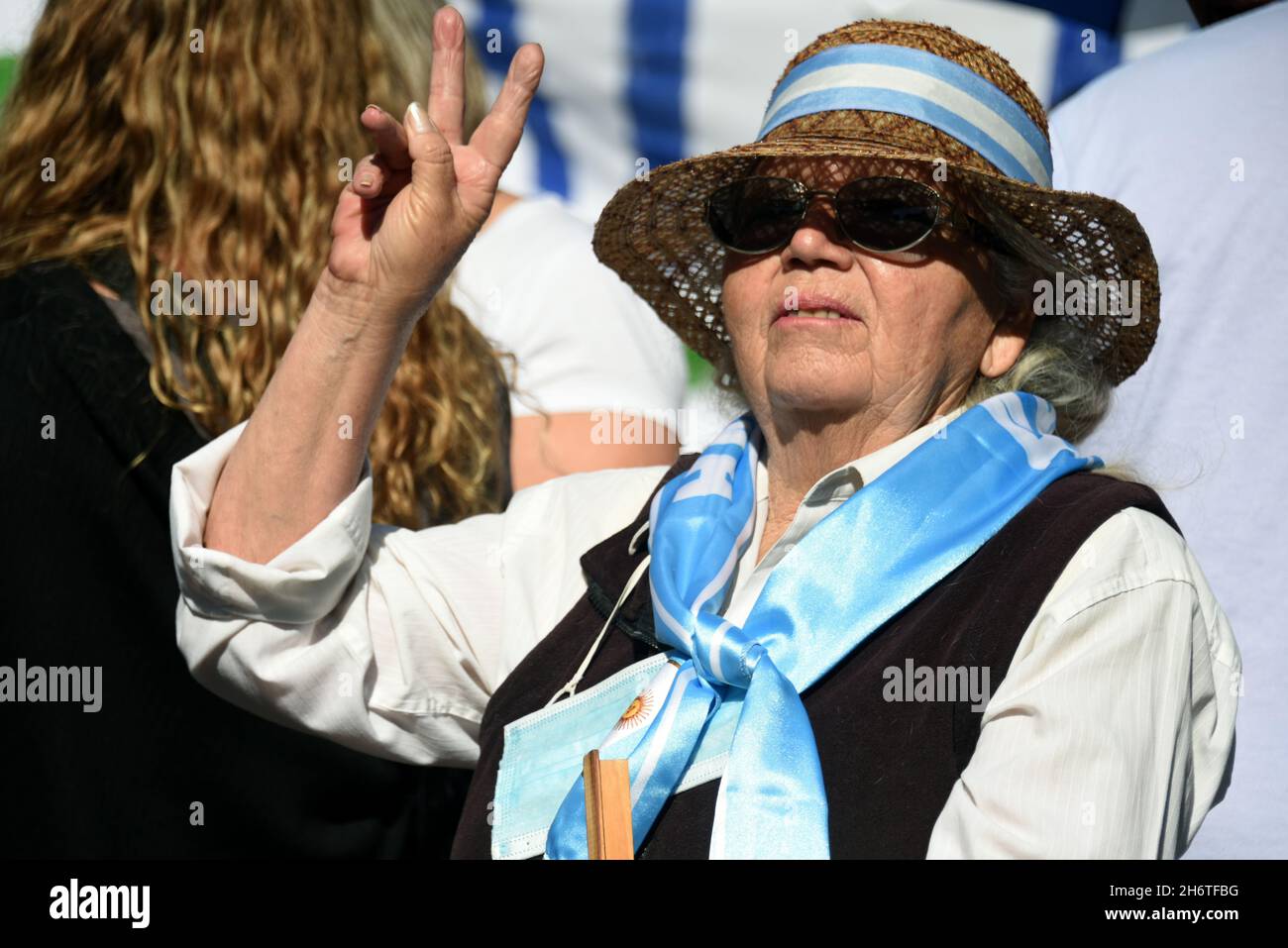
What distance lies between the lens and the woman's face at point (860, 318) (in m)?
2.16

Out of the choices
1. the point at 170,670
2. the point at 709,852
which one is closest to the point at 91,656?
the point at 170,670

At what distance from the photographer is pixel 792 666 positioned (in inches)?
76.4

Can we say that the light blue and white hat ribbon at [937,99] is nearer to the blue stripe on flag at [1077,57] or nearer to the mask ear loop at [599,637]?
the mask ear loop at [599,637]

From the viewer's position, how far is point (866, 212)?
2.16m

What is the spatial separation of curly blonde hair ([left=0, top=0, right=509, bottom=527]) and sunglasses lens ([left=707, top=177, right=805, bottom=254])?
669mm

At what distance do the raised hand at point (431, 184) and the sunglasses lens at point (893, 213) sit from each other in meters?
0.48

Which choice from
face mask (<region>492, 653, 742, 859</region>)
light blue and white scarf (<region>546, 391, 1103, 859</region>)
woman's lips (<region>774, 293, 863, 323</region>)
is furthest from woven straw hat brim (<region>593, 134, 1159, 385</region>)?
face mask (<region>492, 653, 742, 859</region>)

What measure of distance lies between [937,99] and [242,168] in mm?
1228

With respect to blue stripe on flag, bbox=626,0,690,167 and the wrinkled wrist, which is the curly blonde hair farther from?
blue stripe on flag, bbox=626,0,690,167

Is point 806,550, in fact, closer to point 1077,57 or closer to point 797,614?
point 797,614

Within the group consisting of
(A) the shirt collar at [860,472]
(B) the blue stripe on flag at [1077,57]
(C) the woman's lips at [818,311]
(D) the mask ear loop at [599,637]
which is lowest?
(D) the mask ear loop at [599,637]

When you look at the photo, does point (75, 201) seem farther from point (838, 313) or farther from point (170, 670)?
point (838, 313)

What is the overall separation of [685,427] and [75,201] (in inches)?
50.6

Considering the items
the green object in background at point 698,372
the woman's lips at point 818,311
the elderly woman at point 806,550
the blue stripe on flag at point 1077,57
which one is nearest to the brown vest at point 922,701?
the elderly woman at point 806,550
